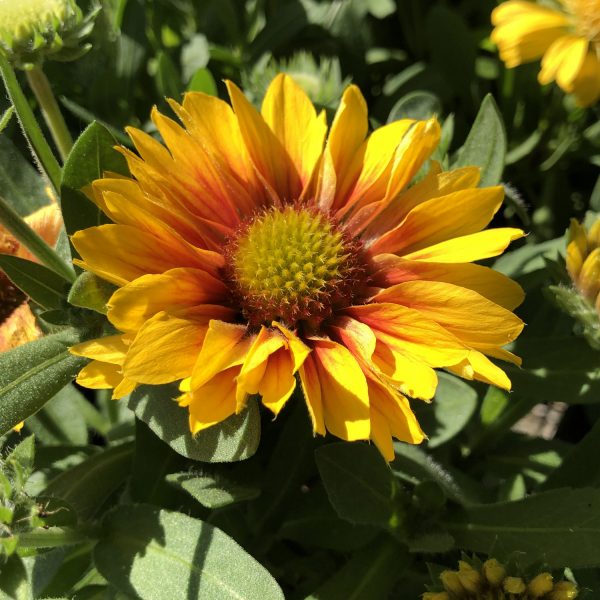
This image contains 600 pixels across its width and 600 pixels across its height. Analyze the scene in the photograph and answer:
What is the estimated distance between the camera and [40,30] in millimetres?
1147

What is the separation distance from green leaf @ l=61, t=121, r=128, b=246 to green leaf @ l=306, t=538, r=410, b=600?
0.70 metres

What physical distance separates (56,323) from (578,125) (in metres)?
1.36

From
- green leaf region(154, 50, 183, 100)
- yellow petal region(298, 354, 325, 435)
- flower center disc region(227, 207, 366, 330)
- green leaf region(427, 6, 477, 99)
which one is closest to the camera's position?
yellow petal region(298, 354, 325, 435)

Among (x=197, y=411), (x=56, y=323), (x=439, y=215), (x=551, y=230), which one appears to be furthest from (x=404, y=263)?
(x=551, y=230)

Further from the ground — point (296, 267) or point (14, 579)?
point (296, 267)

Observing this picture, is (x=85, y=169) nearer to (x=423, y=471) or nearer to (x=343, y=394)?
(x=343, y=394)

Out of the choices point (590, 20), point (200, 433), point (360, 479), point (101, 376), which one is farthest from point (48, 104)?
point (590, 20)

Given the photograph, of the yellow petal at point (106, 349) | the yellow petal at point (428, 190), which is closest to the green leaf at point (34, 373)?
the yellow petal at point (106, 349)

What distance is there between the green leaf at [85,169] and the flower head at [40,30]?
13 centimetres

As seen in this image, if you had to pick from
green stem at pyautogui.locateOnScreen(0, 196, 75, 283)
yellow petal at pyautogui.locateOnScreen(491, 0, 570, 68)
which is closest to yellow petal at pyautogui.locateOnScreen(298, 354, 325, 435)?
green stem at pyautogui.locateOnScreen(0, 196, 75, 283)

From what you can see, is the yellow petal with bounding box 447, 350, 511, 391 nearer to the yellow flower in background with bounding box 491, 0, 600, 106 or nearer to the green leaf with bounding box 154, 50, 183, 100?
the yellow flower in background with bounding box 491, 0, 600, 106

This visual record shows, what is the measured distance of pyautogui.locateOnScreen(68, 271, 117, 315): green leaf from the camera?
1072 millimetres

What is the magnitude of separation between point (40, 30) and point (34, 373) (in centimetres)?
50

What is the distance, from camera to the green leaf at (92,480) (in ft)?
4.44
